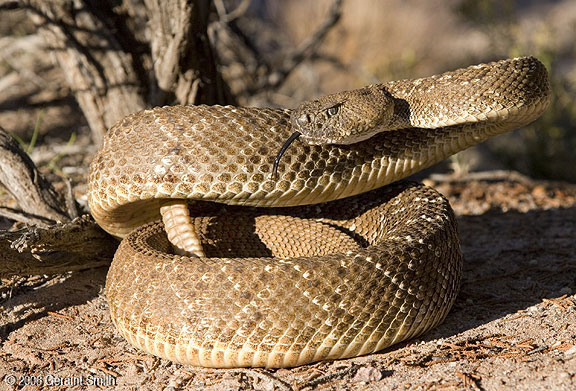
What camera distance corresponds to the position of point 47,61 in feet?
33.9

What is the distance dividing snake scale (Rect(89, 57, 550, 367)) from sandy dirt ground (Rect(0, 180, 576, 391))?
0.15m

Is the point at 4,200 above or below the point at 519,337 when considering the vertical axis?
above

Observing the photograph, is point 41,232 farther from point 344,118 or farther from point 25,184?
point 344,118

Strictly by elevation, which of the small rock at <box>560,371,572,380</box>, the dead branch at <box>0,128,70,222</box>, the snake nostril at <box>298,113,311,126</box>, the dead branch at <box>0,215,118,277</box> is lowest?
the small rock at <box>560,371,572,380</box>

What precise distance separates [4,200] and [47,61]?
4.78 metres

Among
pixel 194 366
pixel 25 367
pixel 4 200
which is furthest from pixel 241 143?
pixel 4 200

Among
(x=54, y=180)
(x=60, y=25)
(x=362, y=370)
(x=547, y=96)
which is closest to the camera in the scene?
(x=362, y=370)

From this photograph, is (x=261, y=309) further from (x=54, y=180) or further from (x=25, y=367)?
(x=54, y=180)

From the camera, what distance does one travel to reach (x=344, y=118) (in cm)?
483

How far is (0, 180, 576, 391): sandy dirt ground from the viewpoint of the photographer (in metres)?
3.76

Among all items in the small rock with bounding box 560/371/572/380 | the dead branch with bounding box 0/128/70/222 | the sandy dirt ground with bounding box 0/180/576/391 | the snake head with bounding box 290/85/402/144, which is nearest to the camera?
the small rock with bounding box 560/371/572/380

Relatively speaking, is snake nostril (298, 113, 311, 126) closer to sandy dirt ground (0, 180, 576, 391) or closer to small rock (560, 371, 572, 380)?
sandy dirt ground (0, 180, 576, 391)

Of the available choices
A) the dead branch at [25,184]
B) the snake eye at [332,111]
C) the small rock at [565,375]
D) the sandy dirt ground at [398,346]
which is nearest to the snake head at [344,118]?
the snake eye at [332,111]

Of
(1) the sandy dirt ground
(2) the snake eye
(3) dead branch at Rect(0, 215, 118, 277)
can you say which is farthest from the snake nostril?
(3) dead branch at Rect(0, 215, 118, 277)
